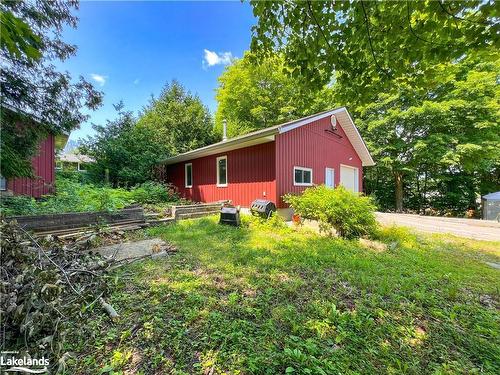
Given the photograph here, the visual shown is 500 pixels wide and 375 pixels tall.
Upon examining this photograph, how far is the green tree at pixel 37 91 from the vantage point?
4809 mm

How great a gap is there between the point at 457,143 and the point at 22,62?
1968 cm

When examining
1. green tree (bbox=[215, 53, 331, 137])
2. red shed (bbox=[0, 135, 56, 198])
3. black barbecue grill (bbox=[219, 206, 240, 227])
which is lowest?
black barbecue grill (bbox=[219, 206, 240, 227])

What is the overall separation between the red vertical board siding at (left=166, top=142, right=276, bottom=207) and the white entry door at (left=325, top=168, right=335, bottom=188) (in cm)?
407

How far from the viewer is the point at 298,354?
1905 millimetres

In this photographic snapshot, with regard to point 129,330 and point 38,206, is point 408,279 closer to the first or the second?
point 129,330

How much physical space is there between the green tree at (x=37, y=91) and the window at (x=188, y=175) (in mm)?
6316

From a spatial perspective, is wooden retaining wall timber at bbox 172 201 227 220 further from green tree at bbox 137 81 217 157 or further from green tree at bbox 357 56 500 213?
green tree at bbox 357 56 500 213

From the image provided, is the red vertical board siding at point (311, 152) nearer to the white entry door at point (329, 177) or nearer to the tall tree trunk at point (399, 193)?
the white entry door at point (329, 177)

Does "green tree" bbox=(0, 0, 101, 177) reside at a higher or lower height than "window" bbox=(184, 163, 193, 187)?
higher

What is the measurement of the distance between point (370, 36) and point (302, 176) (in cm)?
705

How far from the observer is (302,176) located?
31.4 ft

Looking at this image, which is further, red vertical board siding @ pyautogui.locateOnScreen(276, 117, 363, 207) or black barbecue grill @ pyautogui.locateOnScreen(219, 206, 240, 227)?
red vertical board siding @ pyautogui.locateOnScreen(276, 117, 363, 207)

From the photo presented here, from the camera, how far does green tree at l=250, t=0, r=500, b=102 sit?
7.28 ft

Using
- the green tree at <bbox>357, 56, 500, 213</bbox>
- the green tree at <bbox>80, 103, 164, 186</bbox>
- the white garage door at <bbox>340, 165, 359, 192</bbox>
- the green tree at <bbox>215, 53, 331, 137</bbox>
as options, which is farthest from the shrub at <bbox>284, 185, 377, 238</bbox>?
the green tree at <bbox>215, 53, 331, 137</bbox>
